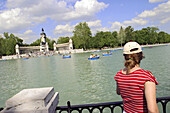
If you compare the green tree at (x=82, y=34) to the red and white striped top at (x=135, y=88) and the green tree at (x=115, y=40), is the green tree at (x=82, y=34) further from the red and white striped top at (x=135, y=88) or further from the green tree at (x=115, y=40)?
the red and white striped top at (x=135, y=88)

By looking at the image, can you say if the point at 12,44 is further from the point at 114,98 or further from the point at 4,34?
the point at 114,98

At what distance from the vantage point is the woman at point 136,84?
1.54 metres

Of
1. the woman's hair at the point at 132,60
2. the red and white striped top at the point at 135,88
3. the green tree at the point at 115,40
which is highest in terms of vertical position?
the green tree at the point at 115,40

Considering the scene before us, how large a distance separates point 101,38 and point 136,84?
9625 centimetres

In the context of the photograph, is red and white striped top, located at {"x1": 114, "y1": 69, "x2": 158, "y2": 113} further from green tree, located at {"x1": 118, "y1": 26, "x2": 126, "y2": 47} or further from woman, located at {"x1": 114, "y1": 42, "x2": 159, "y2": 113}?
green tree, located at {"x1": 118, "y1": 26, "x2": 126, "y2": 47}

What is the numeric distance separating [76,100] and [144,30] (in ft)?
336

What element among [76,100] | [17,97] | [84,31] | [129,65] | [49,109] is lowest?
[76,100]

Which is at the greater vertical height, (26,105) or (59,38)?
(59,38)

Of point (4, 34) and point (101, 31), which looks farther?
point (101, 31)

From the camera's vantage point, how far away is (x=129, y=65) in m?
1.74

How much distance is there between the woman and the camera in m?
1.54

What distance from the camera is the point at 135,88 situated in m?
1.67

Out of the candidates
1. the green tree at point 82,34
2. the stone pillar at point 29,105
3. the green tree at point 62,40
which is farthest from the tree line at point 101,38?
the stone pillar at point 29,105

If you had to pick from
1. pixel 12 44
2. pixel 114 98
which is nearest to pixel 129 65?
pixel 114 98
